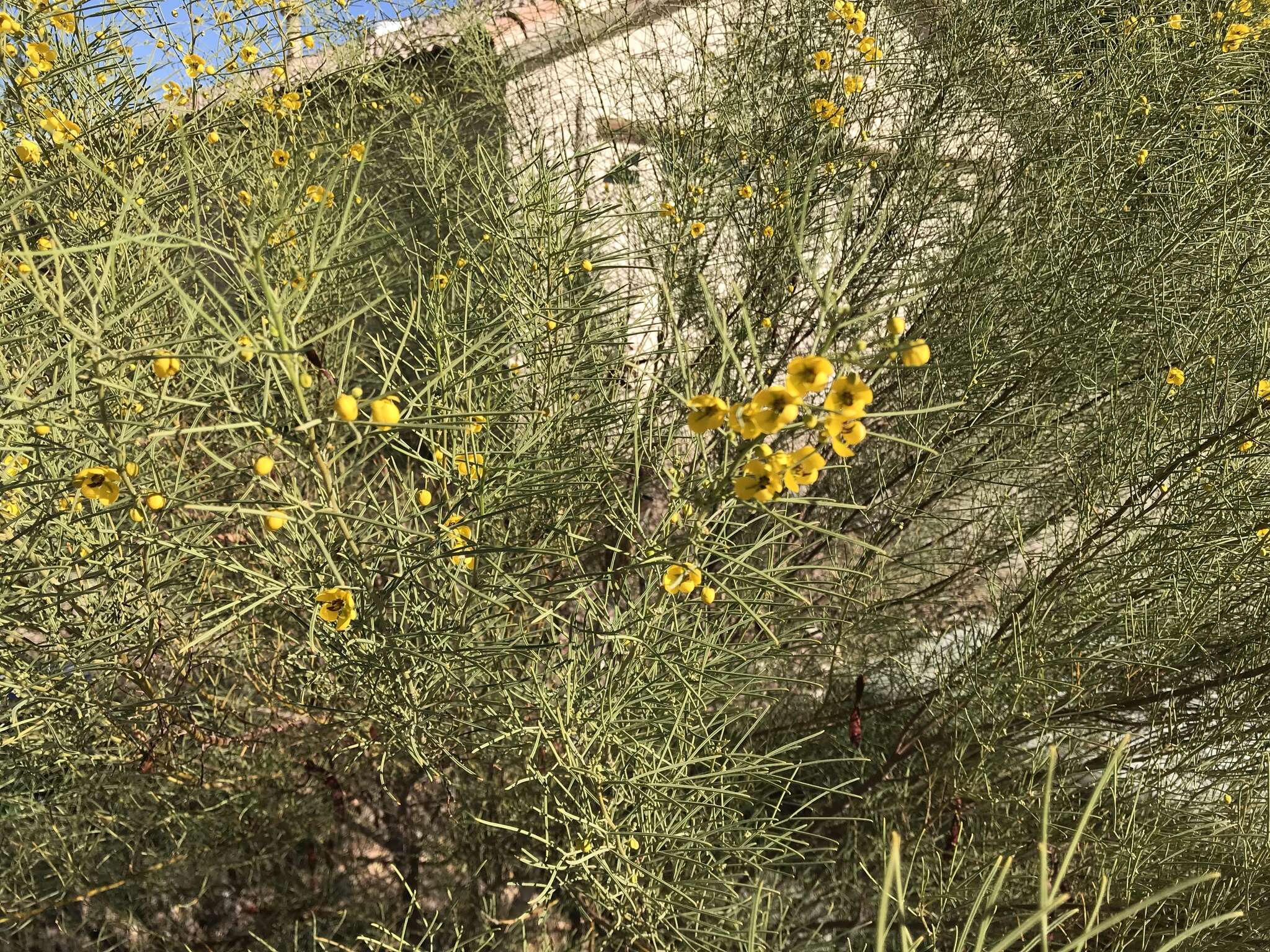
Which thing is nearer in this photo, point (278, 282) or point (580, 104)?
point (278, 282)

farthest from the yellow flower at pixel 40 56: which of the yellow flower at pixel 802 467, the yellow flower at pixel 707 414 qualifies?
the yellow flower at pixel 802 467

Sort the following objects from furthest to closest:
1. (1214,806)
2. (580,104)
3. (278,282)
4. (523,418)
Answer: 1. (580,104)
2. (523,418)
3. (1214,806)
4. (278,282)

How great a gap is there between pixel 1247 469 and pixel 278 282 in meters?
2.31

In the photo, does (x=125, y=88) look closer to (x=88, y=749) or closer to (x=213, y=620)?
(x=213, y=620)

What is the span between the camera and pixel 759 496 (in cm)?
89

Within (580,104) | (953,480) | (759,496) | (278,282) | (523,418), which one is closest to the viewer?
(759,496)

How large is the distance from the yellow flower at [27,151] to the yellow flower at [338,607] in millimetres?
976

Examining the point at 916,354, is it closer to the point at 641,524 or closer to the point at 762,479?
the point at 762,479

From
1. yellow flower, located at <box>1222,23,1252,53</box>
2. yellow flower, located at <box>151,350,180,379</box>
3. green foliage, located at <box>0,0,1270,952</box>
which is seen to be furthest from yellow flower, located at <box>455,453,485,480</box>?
yellow flower, located at <box>1222,23,1252,53</box>

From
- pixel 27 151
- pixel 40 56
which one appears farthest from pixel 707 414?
pixel 40 56

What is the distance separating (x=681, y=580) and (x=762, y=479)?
27 centimetres

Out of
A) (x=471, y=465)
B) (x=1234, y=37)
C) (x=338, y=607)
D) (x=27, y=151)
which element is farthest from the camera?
(x=1234, y=37)

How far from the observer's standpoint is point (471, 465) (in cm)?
154

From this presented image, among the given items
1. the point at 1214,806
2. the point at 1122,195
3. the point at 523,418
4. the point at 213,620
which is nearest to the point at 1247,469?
the point at 1214,806
